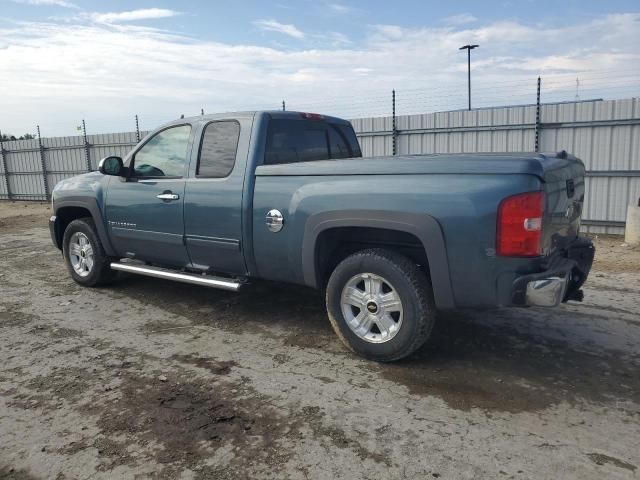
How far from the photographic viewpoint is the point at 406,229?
354 centimetres

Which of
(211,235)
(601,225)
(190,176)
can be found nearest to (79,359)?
(211,235)

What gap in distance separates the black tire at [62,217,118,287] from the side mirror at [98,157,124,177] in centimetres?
95

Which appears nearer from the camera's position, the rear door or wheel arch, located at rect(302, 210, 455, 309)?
wheel arch, located at rect(302, 210, 455, 309)

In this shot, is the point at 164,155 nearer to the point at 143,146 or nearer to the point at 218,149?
the point at 143,146

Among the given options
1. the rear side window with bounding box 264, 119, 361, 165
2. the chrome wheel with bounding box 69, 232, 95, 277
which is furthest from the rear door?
the chrome wheel with bounding box 69, 232, 95, 277

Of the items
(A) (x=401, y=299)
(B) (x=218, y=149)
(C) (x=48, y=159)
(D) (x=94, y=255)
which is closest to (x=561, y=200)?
(A) (x=401, y=299)

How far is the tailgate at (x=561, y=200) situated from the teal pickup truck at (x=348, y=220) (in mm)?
17

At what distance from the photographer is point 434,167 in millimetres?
3459

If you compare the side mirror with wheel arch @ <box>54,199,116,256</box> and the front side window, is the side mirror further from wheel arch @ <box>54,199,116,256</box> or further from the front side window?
wheel arch @ <box>54,199,116,256</box>

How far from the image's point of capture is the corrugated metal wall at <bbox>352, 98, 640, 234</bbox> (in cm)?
994

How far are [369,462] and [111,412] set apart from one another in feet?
5.33

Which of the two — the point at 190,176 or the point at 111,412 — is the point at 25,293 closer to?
the point at 190,176

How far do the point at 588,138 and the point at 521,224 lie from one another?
27.3 ft

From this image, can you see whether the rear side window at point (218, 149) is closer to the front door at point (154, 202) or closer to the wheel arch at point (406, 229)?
the front door at point (154, 202)
